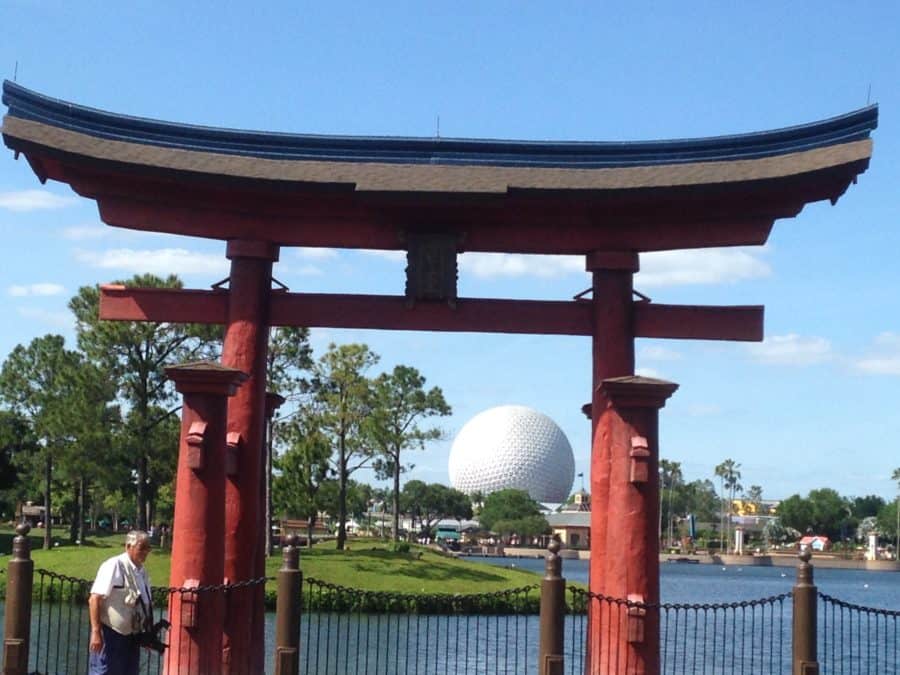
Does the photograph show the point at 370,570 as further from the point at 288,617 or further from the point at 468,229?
the point at 288,617

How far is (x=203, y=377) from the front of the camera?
12.7m

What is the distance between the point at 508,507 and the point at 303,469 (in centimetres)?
5010

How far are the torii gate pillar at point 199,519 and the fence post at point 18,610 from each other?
1594mm

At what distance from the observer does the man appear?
9891 mm

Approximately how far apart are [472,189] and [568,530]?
348 feet

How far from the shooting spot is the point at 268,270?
14156mm

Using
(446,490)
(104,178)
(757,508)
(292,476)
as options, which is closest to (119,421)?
(292,476)

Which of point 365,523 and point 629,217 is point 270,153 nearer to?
point 629,217

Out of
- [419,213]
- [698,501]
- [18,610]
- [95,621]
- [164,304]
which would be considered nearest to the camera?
[95,621]

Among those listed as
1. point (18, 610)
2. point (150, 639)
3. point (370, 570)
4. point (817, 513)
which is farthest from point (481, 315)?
point (817, 513)

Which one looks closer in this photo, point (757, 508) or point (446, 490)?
point (446, 490)

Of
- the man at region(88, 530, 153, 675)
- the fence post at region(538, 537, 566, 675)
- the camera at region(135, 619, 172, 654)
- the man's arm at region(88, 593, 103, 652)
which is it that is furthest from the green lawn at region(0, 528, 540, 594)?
the man's arm at region(88, 593, 103, 652)

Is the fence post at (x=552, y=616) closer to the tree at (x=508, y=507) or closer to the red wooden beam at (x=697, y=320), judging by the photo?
the red wooden beam at (x=697, y=320)

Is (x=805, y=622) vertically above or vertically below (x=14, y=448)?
below
